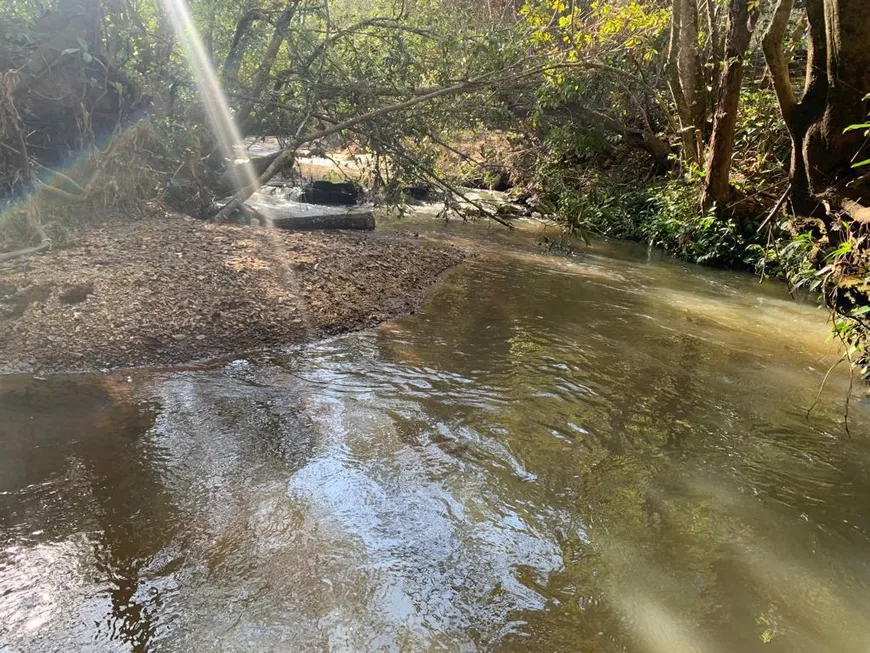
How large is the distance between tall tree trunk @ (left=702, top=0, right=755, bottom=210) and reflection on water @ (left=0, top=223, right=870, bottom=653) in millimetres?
5685

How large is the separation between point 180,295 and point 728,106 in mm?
9115

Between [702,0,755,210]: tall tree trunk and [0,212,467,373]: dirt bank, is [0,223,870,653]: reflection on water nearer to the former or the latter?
[0,212,467,373]: dirt bank

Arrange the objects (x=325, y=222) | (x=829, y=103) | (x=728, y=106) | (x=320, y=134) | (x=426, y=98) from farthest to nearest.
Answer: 1. (x=325, y=222)
2. (x=728, y=106)
3. (x=320, y=134)
4. (x=426, y=98)
5. (x=829, y=103)

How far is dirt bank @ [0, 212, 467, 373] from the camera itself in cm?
565

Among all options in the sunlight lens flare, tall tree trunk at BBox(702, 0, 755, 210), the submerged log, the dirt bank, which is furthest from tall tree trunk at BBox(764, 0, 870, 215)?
the sunlight lens flare

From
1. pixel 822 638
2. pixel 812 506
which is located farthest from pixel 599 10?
pixel 822 638

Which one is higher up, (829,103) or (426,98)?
(829,103)

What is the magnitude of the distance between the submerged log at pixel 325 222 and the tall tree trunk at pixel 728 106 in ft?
21.2

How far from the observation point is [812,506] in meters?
4.03

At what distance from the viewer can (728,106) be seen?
1032cm

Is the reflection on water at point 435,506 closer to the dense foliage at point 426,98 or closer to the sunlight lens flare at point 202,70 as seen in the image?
the dense foliage at point 426,98

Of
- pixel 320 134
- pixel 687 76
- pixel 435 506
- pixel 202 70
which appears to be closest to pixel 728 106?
pixel 687 76

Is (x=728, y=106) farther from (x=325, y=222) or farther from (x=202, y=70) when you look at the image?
(x=202, y=70)

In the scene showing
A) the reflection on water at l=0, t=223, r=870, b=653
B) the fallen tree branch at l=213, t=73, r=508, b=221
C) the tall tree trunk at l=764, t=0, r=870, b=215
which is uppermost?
the tall tree trunk at l=764, t=0, r=870, b=215
